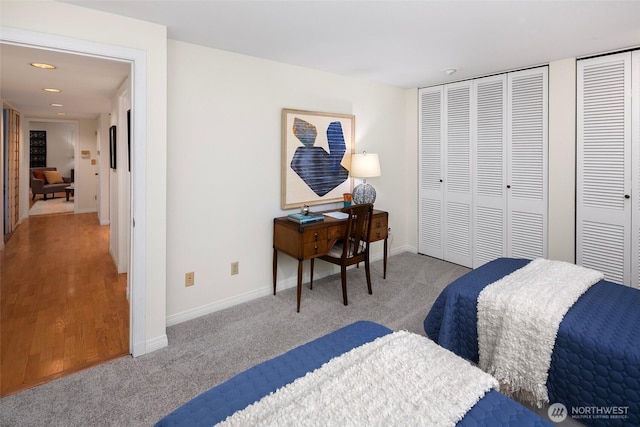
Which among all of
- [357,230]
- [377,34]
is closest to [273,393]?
[357,230]

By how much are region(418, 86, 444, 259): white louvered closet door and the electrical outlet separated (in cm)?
306

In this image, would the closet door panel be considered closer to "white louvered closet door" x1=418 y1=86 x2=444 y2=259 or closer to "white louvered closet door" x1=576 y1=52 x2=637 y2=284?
"white louvered closet door" x1=576 y1=52 x2=637 y2=284

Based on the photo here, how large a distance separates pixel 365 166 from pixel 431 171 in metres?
1.19

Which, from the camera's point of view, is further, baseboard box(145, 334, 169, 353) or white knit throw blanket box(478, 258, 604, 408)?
baseboard box(145, 334, 169, 353)

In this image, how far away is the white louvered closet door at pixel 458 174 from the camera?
408 cm

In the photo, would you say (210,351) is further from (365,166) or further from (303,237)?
(365,166)

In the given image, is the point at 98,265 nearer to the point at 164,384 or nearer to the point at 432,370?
the point at 164,384

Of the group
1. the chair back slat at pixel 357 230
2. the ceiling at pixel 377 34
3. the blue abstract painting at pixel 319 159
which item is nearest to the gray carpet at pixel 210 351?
the chair back slat at pixel 357 230

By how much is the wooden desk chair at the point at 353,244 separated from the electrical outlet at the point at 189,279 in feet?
3.80

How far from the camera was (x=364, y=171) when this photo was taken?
3.81 m

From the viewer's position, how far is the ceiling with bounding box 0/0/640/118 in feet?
6.95

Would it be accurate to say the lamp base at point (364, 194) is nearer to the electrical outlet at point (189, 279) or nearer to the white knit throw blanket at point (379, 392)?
the electrical outlet at point (189, 279)

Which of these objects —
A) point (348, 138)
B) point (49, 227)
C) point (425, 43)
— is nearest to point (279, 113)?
point (348, 138)

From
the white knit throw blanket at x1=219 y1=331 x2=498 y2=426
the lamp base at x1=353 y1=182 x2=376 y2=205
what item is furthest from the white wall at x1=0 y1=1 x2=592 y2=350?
the white knit throw blanket at x1=219 y1=331 x2=498 y2=426
